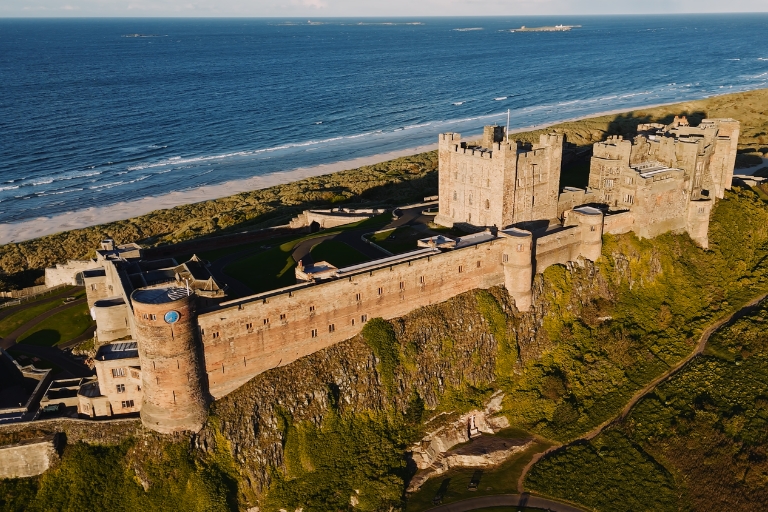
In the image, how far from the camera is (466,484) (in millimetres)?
46531

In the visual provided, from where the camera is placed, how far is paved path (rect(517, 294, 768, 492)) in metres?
49.0

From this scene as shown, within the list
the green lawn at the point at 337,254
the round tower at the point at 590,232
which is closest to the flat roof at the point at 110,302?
the green lawn at the point at 337,254

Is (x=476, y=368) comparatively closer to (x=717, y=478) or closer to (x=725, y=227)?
(x=717, y=478)

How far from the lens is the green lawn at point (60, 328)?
54219 millimetres

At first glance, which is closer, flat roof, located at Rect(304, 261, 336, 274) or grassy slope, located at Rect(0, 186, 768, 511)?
grassy slope, located at Rect(0, 186, 768, 511)

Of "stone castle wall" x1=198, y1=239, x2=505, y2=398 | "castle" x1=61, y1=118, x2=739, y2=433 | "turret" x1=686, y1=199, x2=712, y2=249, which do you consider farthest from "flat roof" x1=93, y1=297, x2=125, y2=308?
"turret" x1=686, y1=199, x2=712, y2=249

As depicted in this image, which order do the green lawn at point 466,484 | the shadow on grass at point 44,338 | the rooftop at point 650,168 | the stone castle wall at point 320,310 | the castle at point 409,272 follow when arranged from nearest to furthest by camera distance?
the castle at point 409,272
the stone castle wall at point 320,310
the green lawn at point 466,484
the shadow on grass at point 44,338
the rooftop at point 650,168

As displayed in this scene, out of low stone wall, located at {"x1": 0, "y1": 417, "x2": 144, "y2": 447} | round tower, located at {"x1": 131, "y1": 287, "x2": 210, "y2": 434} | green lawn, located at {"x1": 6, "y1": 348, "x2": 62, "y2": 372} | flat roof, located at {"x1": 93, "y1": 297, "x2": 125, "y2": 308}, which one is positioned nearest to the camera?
round tower, located at {"x1": 131, "y1": 287, "x2": 210, "y2": 434}

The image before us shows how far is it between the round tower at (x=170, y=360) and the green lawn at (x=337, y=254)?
665 inches

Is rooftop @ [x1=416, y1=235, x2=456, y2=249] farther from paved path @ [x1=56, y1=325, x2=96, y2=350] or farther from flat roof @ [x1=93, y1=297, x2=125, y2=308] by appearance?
paved path @ [x1=56, y1=325, x2=96, y2=350]

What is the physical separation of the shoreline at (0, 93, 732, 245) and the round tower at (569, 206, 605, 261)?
6217 centimetres

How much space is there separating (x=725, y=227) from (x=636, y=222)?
15.1m

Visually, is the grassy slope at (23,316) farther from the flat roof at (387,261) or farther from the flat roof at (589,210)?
the flat roof at (589,210)

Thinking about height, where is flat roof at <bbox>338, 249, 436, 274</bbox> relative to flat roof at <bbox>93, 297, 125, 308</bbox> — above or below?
above
